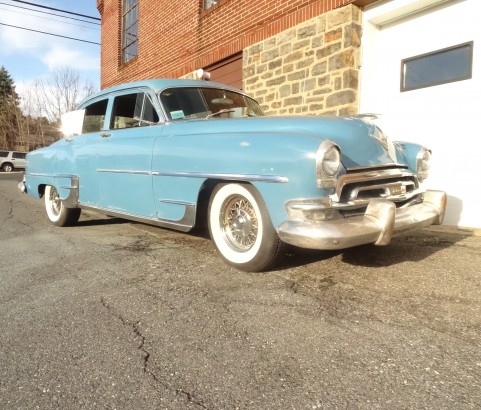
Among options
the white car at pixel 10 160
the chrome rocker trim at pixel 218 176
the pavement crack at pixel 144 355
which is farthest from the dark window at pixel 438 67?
the white car at pixel 10 160

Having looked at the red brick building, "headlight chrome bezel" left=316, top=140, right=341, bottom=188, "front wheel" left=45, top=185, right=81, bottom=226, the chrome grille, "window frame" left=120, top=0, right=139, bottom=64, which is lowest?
"front wheel" left=45, top=185, right=81, bottom=226

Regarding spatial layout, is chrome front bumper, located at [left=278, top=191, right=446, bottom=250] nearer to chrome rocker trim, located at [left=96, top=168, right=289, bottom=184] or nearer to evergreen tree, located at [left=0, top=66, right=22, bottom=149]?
chrome rocker trim, located at [left=96, top=168, right=289, bottom=184]

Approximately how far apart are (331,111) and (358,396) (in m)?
4.86

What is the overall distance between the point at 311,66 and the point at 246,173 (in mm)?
3977

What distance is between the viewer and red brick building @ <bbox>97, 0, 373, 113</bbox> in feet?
18.2

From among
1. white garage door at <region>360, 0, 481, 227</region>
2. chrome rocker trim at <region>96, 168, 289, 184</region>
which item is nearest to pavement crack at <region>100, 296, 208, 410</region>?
chrome rocker trim at <region>96, 168, 289, 184</region>

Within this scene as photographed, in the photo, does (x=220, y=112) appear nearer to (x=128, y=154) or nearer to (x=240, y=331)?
(x=128, y=154)

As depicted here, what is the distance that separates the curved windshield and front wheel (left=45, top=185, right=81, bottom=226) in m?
2.14

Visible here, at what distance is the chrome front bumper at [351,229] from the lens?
2.39 meters

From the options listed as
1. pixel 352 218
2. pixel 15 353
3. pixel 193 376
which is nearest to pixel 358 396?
pixel 193 376

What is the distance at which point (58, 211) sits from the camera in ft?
16.9

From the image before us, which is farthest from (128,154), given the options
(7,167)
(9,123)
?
(9,123)

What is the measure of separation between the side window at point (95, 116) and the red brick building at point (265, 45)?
3.14 m

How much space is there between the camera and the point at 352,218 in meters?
2.58
